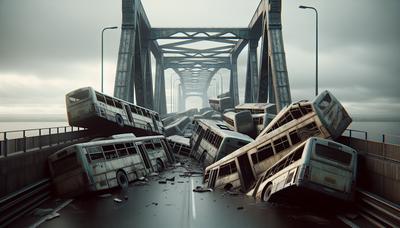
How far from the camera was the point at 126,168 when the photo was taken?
1736cm

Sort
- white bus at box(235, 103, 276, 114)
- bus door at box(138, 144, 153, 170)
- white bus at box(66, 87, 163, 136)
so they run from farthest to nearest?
→ white bus at box(235, 103, 276, 114), white bus at box(66, 87, 163, 136), bus door at box(138, 144, 153, 170)

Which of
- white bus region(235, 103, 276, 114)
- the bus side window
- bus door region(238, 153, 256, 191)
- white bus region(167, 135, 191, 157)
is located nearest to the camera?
bus door region(238, 153, 256, 191)

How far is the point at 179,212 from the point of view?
12391 mm

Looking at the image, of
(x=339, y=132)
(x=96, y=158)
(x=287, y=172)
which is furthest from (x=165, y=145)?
(x=287, y=172)

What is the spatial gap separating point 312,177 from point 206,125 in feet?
48.5

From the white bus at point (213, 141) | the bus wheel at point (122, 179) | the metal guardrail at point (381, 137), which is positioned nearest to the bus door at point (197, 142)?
the white bus at point (213, 141)

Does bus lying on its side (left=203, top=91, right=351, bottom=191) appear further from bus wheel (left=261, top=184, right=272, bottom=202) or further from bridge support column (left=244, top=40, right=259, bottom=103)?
bridge support column (left=244, top=40, right=259, bottom=103)

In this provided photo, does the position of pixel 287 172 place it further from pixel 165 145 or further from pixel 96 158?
pixel 165 145

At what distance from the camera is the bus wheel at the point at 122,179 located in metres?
16.3

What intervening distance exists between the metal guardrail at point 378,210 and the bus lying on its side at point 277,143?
3.98m

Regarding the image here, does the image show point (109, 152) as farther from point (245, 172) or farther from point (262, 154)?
point (262, 154)

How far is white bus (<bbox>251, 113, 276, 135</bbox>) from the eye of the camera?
999 inches

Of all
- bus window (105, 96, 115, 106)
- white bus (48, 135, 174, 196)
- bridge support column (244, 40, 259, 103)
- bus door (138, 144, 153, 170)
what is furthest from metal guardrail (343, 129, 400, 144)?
bus window (105, 96, 115, 106)

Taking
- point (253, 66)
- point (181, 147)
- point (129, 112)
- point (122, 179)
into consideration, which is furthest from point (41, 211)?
point (253, 66)
